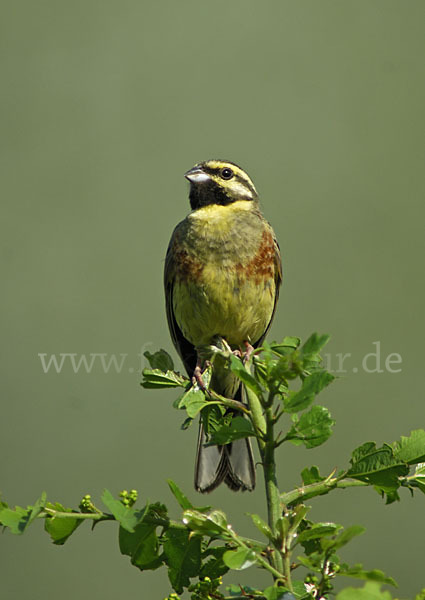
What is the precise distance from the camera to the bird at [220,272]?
4055 mm

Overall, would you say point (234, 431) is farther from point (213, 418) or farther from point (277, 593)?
point (213, 418)

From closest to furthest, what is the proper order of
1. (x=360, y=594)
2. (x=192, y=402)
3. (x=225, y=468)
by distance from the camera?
(x=360, y=594) → (x=192, y=402) → (x=225, y=468)

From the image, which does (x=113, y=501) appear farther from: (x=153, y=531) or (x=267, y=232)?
(x=267, y=232)

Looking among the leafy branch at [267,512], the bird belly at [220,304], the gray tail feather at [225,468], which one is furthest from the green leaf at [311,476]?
the bird belly at [220,304]

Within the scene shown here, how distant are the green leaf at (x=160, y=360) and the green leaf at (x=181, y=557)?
2.79 feet

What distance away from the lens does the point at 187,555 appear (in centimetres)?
162

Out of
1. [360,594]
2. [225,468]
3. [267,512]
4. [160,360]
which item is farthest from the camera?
[225,468]

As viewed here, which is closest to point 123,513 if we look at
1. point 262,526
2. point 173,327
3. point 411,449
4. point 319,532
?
point 262,526

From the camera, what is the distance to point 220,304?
13.2 feet

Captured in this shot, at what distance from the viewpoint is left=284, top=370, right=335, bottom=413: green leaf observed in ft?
4.93

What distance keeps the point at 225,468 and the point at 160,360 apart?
1.30 metres

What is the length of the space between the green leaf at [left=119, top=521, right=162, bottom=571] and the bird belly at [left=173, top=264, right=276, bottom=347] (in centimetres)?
244

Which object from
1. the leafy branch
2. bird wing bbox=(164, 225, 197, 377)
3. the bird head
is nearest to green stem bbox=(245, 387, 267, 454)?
the leafy branch

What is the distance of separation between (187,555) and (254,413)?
1.21 ft
